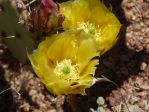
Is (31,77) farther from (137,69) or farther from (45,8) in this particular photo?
(45,8)

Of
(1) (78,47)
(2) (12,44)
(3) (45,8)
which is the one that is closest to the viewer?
(3) (45,8)

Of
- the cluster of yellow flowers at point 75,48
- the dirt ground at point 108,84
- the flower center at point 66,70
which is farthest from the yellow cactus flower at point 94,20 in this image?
the dirt ground at point 108,84

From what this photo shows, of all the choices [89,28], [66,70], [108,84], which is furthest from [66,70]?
[108,84]

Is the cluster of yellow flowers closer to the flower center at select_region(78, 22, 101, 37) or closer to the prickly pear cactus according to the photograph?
the flower center at select_region(78, 22, 101, 37)

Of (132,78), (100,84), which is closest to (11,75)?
(100,84)

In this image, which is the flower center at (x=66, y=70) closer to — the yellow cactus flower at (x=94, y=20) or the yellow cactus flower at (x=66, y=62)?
the yellow cactus flower at (x=66, y=62)

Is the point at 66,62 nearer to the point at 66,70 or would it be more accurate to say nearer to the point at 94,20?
the point at 66,70

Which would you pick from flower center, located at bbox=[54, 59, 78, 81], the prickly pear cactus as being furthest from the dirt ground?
flower center, located at bbox=[54, 59, 78, 81]
